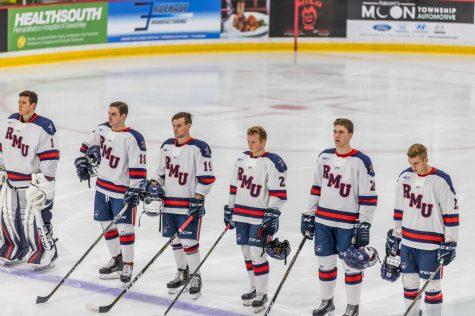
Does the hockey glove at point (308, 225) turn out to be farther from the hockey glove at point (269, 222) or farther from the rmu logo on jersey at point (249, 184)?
the rmu logo on jersey at point (249, 184)

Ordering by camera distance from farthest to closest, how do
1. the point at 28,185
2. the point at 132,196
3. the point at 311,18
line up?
the point at 311,18
the point at 28,185
the point at 132,196

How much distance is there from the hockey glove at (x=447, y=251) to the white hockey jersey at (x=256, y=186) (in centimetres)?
123

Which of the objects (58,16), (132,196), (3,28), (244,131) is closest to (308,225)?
(132,196)

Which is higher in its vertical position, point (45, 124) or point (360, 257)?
point (45, 124)

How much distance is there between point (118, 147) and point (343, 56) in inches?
605

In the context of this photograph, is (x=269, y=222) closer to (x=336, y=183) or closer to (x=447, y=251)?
(x=336, y=183)

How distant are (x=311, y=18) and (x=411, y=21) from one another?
7.07 feet

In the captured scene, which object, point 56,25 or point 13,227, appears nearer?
point 13,227

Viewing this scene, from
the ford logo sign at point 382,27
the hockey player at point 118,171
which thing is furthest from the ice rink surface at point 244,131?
the ford logo sign at point 382,27

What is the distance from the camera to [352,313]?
7.75m

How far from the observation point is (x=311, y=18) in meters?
23.8

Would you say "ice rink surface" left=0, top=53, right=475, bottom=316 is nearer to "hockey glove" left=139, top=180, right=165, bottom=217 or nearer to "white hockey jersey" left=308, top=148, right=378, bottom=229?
"hockey glove" left=139, top=180, right=165, bottom=217

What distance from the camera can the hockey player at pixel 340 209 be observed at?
7.53 metres

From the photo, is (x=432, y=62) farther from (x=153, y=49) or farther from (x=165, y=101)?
(x=165, y=101)
